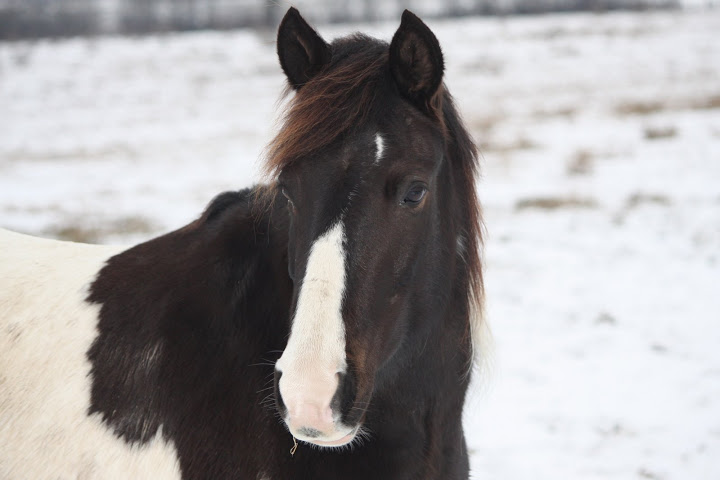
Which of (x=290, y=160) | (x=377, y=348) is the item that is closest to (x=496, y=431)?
(x=377, y=348)

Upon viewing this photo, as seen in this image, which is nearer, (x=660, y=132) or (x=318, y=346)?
(x=318, y=346)

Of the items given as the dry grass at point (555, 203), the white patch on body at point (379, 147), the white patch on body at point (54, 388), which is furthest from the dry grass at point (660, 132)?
the white patch on body at point (54, 388)

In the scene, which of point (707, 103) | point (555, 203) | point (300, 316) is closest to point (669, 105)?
point (707, 103)

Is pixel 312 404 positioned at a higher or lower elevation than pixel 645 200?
higher

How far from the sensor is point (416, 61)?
2.07m

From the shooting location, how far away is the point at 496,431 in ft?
13.9

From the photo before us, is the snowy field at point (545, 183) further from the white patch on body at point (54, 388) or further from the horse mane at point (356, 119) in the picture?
the white patch on body at point (54, 388)

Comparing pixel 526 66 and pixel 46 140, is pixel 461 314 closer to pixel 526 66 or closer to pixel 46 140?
pixel 46 140

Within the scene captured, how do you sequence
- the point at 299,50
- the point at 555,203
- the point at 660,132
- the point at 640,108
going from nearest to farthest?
the point at 299,50, the point at 555,203, the point at 660,132, the point at 640,108

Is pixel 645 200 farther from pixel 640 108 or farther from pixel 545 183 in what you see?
pixel 640 108

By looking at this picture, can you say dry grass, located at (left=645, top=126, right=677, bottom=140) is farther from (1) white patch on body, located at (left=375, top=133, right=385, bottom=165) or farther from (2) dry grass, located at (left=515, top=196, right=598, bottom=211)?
(1) white patch on body, located at (left=375, top=133, right=385, bottom=165)

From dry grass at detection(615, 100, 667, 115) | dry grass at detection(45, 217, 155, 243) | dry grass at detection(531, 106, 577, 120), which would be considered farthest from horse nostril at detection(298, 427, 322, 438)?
dry grass at detection(615, 100, 667, 115)

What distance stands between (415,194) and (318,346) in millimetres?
625

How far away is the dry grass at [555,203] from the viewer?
8.80m
